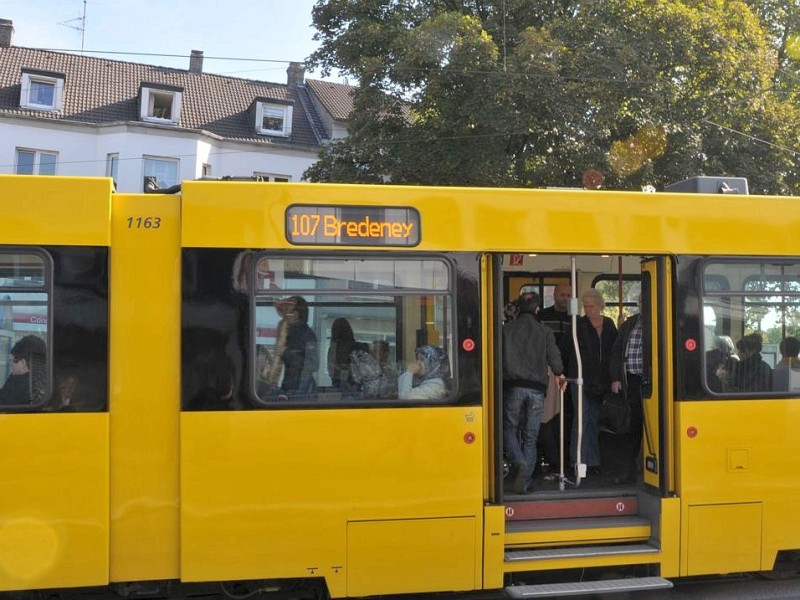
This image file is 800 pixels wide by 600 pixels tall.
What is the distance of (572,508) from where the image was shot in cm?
553

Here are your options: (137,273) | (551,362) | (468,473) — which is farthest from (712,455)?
(137,273)

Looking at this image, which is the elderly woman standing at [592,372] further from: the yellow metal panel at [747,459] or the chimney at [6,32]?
the chimney at [6,32]

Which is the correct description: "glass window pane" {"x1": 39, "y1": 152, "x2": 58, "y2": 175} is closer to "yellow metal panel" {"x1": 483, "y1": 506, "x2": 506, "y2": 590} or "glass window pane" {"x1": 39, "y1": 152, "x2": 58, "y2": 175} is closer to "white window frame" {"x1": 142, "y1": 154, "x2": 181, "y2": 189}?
"white window frame" {"x1": 142, "y1": 154, "x2": 181, "y2": 189}

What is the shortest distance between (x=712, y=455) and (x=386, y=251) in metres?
2.73

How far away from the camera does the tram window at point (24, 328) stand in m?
4.54

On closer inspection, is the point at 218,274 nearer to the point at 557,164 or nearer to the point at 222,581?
the point at 222,581

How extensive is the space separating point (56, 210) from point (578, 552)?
4.13 metres

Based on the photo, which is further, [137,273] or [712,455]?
[712,455]

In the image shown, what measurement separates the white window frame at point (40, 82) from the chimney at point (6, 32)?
362cm

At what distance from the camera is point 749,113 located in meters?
15.7

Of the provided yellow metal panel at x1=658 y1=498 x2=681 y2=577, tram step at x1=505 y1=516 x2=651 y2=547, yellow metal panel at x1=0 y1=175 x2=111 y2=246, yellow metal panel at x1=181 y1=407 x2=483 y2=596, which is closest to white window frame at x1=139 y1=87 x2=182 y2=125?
yellow metal panel at x1=0 y1=175 x2=111 y2=246

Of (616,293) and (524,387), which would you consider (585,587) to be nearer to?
(524,387)

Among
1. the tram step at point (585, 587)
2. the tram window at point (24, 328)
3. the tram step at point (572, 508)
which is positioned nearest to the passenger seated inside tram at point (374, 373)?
the tram step at point (572, 508)

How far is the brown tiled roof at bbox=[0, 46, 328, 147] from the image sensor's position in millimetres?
30453
